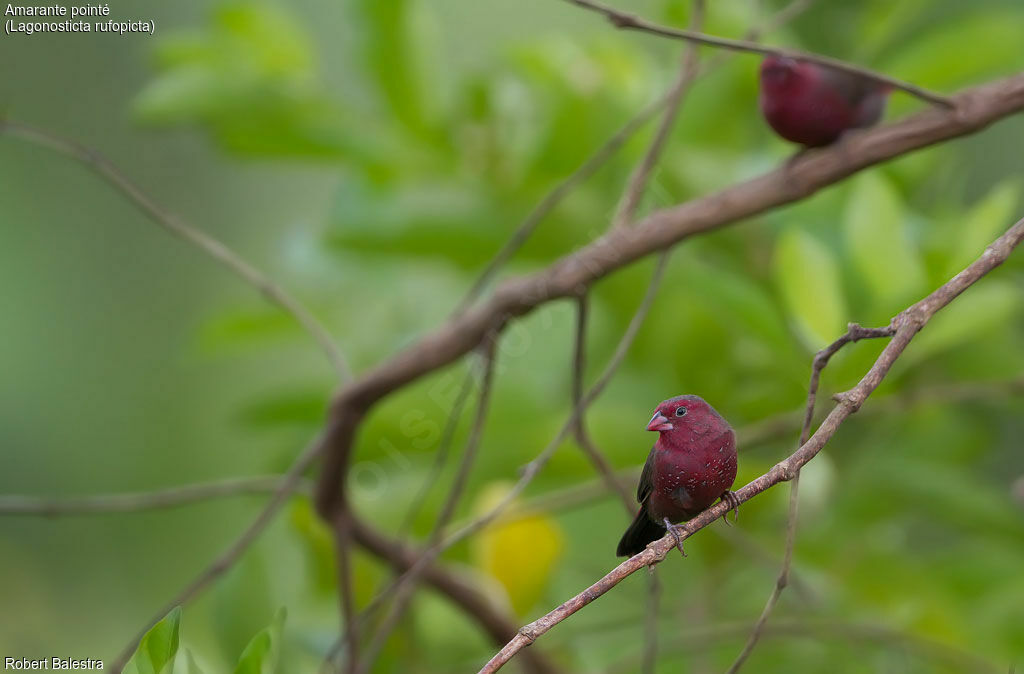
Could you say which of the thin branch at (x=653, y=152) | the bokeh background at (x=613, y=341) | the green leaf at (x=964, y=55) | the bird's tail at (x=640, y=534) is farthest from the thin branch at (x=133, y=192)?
the green leaf at (x=964, y=55)

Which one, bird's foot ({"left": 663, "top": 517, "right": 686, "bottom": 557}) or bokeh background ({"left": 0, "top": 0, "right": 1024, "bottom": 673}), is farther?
bokeh background ({"left": 0, "top": 0, "right": 1024, "bottom": 673})

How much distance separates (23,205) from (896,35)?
0.82 meters

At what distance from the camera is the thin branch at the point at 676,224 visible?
34 cm

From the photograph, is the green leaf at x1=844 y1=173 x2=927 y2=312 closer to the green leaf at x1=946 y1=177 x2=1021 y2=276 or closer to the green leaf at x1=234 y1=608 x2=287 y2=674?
the green leaf at x1=946 y1=177 x2=1021 y2=276

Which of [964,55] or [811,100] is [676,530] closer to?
[811,100]

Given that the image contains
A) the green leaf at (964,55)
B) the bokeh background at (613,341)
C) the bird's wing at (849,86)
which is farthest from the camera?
the green leaf at (964,55)

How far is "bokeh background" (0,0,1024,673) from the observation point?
1.61 feet

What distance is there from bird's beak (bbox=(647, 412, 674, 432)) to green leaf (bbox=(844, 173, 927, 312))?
231 mm

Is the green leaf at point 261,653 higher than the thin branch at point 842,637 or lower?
higher

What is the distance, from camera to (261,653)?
241mm

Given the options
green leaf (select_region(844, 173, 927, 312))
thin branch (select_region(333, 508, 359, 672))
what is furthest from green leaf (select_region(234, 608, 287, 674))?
green leaf (select_region(844, 173, 927, 312))

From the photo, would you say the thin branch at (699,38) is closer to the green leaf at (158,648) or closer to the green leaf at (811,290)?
the green leaf at (811,290)

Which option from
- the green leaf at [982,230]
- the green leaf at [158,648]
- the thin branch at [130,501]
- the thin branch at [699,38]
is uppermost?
the thin branch at [699,38]

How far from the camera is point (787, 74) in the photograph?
1.25 feet
